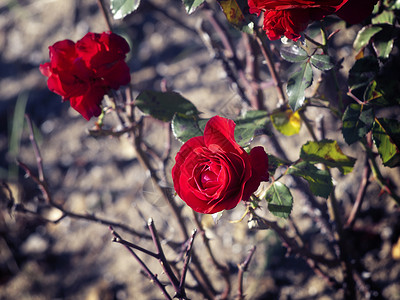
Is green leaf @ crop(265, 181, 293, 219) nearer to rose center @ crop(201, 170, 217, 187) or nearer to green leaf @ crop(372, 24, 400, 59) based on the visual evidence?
rose center @ crop(201, 170, 217, 187)

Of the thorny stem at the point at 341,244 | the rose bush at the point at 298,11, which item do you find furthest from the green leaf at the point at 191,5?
the thorny stem at the point at 341,244

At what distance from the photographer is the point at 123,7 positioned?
742 millimetres

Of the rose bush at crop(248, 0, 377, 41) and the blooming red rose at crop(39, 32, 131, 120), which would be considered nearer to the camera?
the rose bush at crop(248, 0, 377, 41)

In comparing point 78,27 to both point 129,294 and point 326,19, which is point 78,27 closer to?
point 129,294

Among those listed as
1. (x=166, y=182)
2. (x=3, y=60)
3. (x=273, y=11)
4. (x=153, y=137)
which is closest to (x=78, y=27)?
(x=3, y=60)

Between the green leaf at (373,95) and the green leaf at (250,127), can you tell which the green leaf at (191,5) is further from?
the green leaf at (373,95)

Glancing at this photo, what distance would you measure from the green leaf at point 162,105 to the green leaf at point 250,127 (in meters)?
0.12

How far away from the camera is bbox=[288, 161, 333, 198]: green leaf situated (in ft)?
2.21

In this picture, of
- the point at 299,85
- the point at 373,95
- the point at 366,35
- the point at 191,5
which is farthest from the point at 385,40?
the point at 191,5

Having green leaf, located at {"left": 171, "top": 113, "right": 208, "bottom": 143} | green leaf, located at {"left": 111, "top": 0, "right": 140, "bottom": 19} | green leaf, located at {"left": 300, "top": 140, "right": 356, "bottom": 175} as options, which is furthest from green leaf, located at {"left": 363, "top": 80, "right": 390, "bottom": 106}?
green leaf, located at {"left": 111, "top": 0, "right": 140, "bottom": 19}

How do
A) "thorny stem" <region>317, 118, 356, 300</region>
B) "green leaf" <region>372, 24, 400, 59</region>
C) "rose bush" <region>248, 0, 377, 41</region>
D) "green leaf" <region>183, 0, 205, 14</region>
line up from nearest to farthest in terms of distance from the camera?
1. "rose bush" <region>248, 0, 377, 41</region>
2. "green leaf" <region>183, 0, 205, 14</region>
3. "green leaf" <region>372, 24, 400, 59</region>
4. "thorny stem" <region>317, 118, 356, 300</region>

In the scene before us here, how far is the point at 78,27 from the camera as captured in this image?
2.38 metres

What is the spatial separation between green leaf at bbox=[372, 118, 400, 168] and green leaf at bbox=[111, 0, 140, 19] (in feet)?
1.99

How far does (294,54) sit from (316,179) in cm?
28
